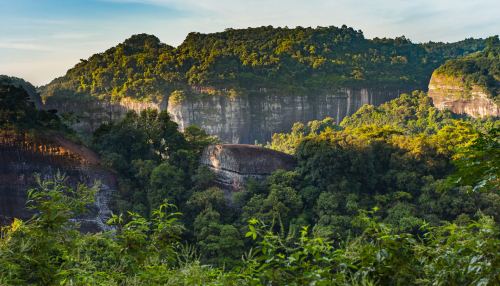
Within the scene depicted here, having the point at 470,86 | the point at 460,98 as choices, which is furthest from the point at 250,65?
the point at 470,86

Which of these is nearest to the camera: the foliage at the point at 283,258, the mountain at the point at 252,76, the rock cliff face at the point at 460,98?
the foliage at the point at 283,258

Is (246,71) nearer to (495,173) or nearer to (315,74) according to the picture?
(315,74)

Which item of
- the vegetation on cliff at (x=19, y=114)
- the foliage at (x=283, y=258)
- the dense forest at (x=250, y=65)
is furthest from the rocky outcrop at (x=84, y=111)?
the foliage at (x=283, y=258)

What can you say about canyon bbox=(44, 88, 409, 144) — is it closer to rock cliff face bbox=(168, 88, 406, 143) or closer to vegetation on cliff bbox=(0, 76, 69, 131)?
rock cliff face bbox=(168, 88, 406, 143)

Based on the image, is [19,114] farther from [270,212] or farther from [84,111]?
[84,111]

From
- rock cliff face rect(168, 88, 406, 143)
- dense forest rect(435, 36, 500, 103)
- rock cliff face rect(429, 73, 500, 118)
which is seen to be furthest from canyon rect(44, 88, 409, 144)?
dense forest rect(435, 36, 500, 103)

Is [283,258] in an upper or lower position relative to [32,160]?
upper

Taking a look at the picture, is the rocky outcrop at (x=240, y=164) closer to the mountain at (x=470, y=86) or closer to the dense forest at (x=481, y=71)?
the mountain at (x=470, y=86)
